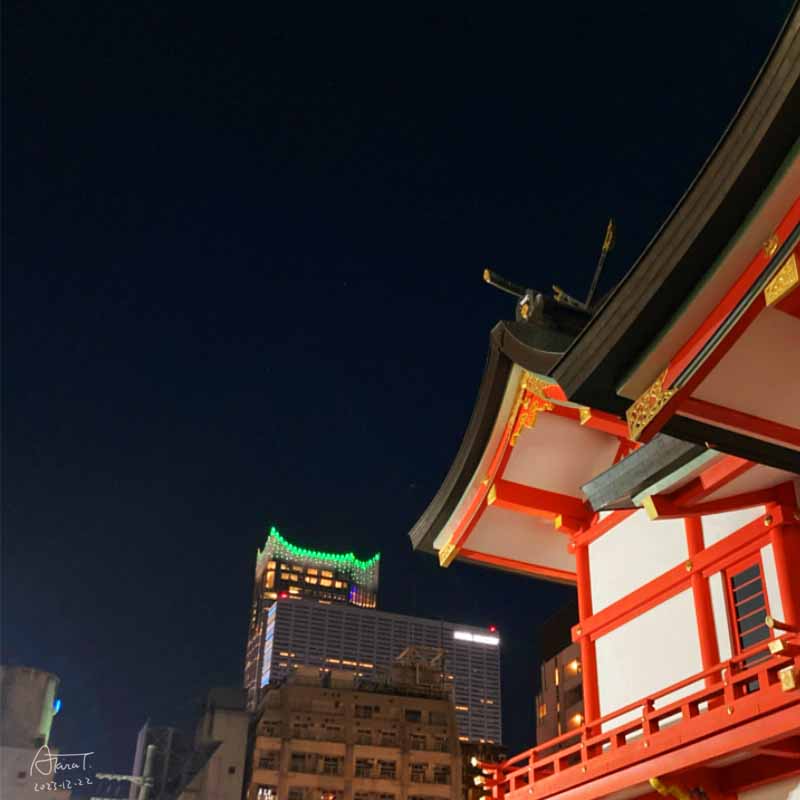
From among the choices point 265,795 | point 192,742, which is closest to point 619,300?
point 265,795

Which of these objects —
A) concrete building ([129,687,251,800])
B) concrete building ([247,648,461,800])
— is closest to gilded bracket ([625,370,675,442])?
concrete building ([129,687,251,800])

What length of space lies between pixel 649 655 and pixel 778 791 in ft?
9.12

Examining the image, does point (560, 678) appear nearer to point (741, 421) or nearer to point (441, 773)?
point (441, 773)

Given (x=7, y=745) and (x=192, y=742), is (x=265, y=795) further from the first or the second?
(x=7, y=745)

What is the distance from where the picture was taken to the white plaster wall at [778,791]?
917cm

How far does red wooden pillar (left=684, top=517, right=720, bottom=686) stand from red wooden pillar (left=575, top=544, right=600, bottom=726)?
214 centimetres

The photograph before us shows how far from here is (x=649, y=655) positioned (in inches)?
473

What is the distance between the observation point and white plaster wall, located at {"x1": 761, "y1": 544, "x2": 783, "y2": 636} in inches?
393

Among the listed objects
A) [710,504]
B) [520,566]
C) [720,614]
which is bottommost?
[720,614]

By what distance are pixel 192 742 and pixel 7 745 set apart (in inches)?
780

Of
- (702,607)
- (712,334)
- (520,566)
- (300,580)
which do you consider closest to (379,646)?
(300,580)

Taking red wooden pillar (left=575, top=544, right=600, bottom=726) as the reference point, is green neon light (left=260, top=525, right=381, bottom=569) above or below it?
above

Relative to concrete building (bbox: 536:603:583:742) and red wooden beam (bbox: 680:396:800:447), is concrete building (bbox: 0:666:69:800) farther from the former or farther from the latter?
red wooden beam (bbox: 680:396:800:447)

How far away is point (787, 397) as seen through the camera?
28.5 feet
